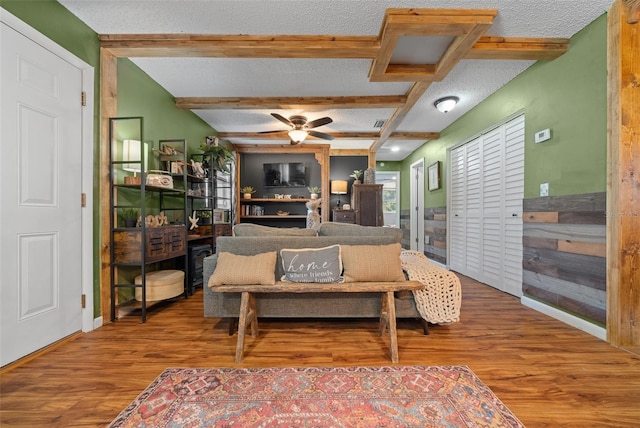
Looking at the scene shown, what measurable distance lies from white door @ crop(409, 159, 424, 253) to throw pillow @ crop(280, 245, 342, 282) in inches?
181

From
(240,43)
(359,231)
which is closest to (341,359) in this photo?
(359,231)

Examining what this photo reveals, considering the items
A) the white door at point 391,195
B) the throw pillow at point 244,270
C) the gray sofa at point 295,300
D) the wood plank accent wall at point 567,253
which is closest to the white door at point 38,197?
the gray sofa at point 295,300

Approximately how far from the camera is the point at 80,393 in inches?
59.9

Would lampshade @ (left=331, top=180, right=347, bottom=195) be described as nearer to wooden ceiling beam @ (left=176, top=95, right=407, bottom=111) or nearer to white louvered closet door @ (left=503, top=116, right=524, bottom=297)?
wooden ceiling beam @ (left=176, top=95, right=407, bottom=111)

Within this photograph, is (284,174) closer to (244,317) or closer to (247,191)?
(247,191)

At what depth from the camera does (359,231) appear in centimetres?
241

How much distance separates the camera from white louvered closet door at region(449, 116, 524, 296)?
3244 mm

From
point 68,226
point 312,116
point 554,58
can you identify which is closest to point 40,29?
point 68,226

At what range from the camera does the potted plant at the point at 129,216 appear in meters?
→ 2.60

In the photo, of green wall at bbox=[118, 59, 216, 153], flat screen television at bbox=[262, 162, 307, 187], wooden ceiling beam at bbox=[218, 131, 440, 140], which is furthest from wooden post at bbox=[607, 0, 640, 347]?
flat screen television at bbox=[262, 162, 307, 187]

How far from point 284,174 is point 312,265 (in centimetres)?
434

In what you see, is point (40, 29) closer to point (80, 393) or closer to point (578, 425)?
point (80, 393)

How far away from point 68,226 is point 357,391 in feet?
8.23

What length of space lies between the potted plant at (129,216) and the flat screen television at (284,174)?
3461 millimetres
